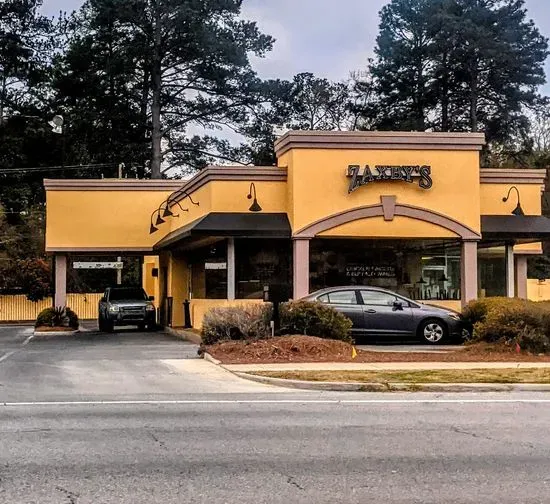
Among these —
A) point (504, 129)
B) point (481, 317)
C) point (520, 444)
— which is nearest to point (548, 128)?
point (504, 129)

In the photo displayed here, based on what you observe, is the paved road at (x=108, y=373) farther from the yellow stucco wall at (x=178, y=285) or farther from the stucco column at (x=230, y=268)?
the yellow stucco wall at (x=178, y=285)

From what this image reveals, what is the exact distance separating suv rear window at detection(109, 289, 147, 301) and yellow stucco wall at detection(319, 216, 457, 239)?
11.9 m

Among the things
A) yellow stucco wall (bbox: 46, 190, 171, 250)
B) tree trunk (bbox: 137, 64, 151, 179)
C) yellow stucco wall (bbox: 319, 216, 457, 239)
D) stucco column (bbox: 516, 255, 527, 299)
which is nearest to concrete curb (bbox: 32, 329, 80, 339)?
yellow stucco wall (bbox: 46, 190, 171, 250)

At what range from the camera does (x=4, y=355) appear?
74.7 ft

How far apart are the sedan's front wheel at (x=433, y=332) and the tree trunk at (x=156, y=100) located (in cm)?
3150

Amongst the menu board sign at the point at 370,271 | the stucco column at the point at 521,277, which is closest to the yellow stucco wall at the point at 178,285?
the menu board sign at the point at 370,271

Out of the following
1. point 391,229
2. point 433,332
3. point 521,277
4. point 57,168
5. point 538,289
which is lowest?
point 433,332

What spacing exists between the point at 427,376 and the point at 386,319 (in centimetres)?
706

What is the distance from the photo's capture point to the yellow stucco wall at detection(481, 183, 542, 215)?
29141 mm

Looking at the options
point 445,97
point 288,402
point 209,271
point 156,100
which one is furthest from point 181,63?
point 288,402

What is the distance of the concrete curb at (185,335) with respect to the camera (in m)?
26.3

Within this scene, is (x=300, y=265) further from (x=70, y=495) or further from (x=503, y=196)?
(x=70, y=495)

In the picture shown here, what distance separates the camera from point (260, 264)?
90.9ft

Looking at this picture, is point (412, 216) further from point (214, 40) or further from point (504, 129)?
point (504, 129)
